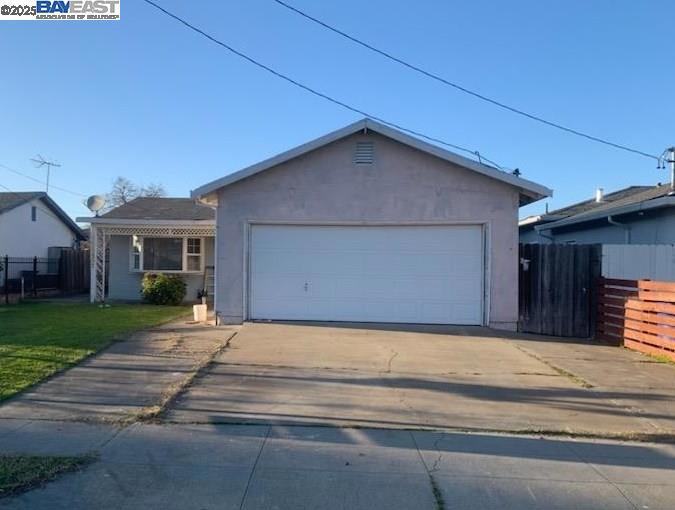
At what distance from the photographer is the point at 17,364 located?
9555 millimetres

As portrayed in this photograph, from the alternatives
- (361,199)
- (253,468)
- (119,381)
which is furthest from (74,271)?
(253,468)

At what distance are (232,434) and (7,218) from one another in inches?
891

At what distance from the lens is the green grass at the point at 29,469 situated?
197 inches

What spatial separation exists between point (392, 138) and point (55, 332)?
8.23 m

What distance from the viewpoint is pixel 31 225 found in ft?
91.1

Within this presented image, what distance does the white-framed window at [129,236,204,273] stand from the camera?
22.0 meters

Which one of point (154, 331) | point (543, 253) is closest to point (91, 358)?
point (154, 331)

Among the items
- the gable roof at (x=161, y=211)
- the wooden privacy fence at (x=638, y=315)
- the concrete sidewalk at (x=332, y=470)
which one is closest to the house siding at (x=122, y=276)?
the gable roof at (x=161, y=211)

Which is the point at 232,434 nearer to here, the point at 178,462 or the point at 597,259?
the point at 178,462

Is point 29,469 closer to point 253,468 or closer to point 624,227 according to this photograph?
point 253,468

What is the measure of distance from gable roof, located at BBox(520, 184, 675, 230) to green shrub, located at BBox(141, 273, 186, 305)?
1312 cm

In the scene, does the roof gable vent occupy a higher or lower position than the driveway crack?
higher

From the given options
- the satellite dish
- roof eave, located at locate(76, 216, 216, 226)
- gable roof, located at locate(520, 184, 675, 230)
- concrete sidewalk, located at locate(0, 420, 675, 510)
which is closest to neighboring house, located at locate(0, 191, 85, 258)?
the satellite dish

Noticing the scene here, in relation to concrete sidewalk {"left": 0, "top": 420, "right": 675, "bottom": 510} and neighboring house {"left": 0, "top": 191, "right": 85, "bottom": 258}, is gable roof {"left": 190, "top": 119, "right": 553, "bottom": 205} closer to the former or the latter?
concrete sidewalk {"left": 0, "top": 420, "right": 675, "bottom": 510}
